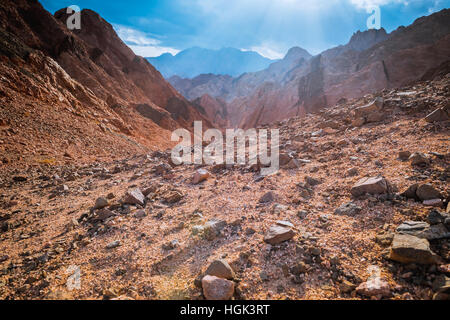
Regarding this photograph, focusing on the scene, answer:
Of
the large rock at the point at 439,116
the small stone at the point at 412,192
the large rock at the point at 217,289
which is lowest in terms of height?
the large rock at the point at 217,289

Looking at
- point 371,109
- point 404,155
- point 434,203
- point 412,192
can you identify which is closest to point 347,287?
point 434,203

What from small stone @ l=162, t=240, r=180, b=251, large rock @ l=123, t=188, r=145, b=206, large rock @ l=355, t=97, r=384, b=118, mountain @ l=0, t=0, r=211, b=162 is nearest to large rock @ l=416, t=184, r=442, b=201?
small stone @ l=162, t=240, r=180, b=251

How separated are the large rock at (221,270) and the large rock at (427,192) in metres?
2.77

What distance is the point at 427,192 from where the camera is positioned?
259cm

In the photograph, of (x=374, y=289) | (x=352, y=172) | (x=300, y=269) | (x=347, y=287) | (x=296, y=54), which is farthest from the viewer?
(x=296, y=54)

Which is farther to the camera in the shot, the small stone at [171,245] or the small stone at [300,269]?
the small stone at [171,245]

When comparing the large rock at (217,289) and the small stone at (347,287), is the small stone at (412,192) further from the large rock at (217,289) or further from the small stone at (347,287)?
the large rock at (217,289)

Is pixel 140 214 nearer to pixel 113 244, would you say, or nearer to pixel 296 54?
pixel 113 244

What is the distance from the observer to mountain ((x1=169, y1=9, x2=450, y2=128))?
29141mm

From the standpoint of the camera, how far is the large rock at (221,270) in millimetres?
2105

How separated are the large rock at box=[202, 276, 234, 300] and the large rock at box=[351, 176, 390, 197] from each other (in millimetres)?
2553

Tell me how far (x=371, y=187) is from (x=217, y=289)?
2.82 meters

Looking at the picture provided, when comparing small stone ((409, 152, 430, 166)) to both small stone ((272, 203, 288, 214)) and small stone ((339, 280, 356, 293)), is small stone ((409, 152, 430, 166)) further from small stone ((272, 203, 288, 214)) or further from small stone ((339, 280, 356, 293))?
small stone ((339, 280, 356, 293))

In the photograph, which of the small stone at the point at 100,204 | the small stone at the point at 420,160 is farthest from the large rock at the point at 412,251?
the small stone at the point at 100,204
